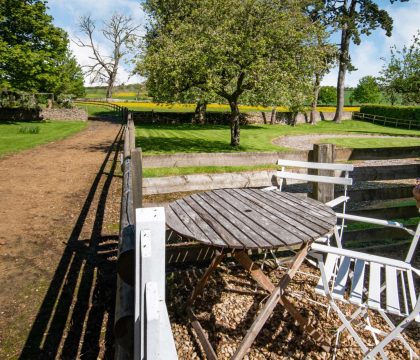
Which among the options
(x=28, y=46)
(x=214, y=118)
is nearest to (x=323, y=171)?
(x=28, y=46)

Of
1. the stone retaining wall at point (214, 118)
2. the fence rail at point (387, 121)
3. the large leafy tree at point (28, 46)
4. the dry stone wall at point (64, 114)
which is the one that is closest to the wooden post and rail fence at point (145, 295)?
the large leafy tree at point (28, 46)

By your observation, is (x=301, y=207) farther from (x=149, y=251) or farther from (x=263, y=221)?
(x=149, y=251)

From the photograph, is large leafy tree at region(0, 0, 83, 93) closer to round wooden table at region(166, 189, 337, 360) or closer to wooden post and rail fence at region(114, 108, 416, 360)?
round wooden table at region(166, 189, 337, 360)

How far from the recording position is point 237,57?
1395cm

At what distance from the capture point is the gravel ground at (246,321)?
307 centimetres

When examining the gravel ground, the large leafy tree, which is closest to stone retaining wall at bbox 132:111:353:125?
the large leafy tree

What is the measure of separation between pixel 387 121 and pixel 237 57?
3492 centimetres

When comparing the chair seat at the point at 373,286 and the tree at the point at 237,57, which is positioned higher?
the tree at the point at 237,57

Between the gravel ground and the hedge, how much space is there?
42536mm

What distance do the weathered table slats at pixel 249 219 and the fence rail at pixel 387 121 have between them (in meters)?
42.1

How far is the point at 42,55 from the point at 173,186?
1072 inches

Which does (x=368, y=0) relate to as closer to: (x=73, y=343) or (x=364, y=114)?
(x=364, y=114)

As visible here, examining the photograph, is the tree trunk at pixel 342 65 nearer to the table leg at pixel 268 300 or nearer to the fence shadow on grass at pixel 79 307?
the fence shadow on grass at pixel 79 307

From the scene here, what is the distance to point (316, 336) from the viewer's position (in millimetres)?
3102
